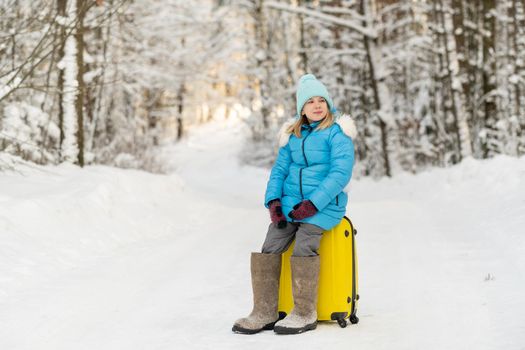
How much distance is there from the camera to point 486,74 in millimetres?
19328

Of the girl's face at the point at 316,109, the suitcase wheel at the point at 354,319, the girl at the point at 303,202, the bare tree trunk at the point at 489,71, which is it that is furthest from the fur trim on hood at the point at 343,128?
the bare tree trunk at the point at 489,71

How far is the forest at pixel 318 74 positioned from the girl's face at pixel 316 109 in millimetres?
3932

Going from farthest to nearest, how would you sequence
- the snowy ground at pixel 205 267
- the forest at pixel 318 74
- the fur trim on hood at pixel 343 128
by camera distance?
the forest at pixel 318 74, the fur trim on hood at pixel 343 128, the snowy ground at pixel 205 267

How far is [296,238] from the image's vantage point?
4.30 m

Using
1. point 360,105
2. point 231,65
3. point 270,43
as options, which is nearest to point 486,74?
point 360,105

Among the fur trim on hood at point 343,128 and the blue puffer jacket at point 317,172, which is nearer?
the blue puffer jacket at point 317,172

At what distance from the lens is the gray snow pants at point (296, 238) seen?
4238 mm

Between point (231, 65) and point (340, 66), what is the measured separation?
15305mm

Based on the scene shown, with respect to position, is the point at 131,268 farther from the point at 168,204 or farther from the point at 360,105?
the point at 360,105

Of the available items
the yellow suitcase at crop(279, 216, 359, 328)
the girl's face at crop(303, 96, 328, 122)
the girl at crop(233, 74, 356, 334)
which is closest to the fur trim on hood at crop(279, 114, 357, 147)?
the girl at crop(233, 74, 356, 334)

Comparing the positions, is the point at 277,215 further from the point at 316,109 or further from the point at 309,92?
the point at 309,92

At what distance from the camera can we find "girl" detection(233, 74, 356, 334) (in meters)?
4.18

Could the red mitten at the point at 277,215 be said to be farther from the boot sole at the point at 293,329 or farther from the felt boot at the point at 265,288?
the boot sole at the point at 293,329

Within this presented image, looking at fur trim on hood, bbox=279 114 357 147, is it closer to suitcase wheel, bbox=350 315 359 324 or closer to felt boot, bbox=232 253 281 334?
felt boot, bbox=232 253 281 334
